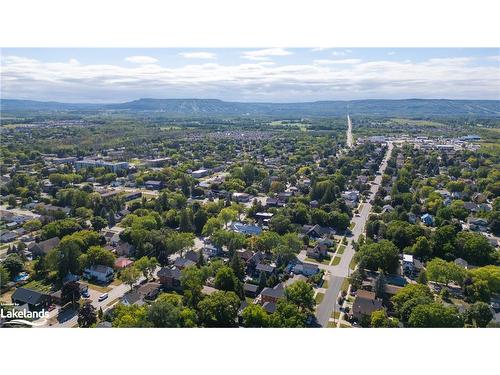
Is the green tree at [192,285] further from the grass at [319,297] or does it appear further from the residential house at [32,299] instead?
the residential house at [32,299]

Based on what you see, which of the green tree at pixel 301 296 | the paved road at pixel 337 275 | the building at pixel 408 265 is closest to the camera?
the green tree at pixel 301 296

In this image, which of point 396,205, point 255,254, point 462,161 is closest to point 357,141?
point 462,161

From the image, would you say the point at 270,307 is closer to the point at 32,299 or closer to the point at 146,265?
the point at 146,265

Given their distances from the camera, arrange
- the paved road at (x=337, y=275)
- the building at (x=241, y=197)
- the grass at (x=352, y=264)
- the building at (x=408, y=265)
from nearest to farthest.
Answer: the paved road at (x=337, y=275), the building at (x=408, y=265), the grass at (x=352, y=264), the building at (x=241, y=197)

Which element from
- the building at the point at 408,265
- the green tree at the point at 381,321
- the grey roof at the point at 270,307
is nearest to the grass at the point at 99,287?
the grey roof at the point at 270,307

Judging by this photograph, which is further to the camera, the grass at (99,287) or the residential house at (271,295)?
the grass at (99,287)

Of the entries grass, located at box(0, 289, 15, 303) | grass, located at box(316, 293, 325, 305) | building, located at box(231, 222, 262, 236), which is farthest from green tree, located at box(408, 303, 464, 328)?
grass, located at box(0, 289, 15, 303)

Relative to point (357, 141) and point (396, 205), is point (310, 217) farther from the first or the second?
point (357, 141)
